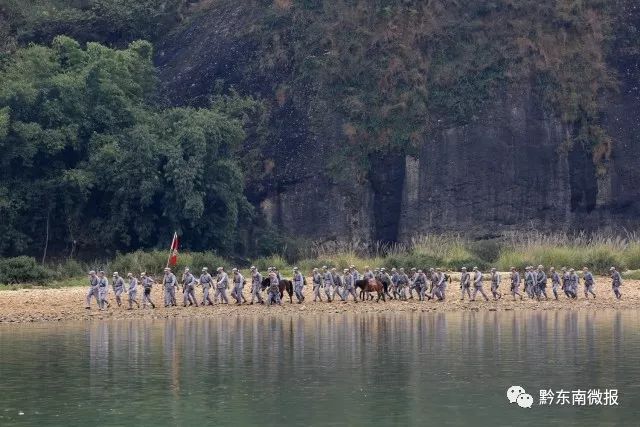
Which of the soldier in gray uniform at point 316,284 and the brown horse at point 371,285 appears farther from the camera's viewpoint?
the brown horse at point 371,285

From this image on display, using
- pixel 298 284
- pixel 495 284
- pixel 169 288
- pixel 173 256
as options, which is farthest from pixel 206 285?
pixel 495 284

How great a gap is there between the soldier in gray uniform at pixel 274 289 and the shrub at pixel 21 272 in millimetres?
8979

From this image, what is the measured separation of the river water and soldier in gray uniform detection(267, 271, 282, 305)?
267 centimetres

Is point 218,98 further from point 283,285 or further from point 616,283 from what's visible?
point 616,283

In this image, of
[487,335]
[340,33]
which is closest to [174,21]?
[340,33]

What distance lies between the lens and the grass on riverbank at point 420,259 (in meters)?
47.5

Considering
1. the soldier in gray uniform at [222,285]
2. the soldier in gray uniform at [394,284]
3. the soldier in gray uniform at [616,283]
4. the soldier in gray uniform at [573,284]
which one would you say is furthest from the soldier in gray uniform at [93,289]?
the soldier in gray uniform at [616,283]

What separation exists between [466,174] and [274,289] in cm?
1992

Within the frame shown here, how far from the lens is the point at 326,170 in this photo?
60.1 meters

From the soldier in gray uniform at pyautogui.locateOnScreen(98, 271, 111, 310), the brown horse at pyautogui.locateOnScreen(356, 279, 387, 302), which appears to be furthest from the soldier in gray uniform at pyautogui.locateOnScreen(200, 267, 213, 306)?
the brown horse at pyautogui.locateOnScreen(356, 279, 387, 302)

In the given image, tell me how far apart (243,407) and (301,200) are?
3714cm

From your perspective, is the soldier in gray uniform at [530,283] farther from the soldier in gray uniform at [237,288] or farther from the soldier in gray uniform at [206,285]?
the soldier in gray uniform at [206,285]

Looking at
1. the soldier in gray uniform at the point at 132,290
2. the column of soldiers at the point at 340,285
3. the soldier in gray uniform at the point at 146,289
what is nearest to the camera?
the soldier in gray uniform at the point at 132,290

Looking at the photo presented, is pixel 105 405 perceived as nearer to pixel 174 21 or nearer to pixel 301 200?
pixel 301 200
